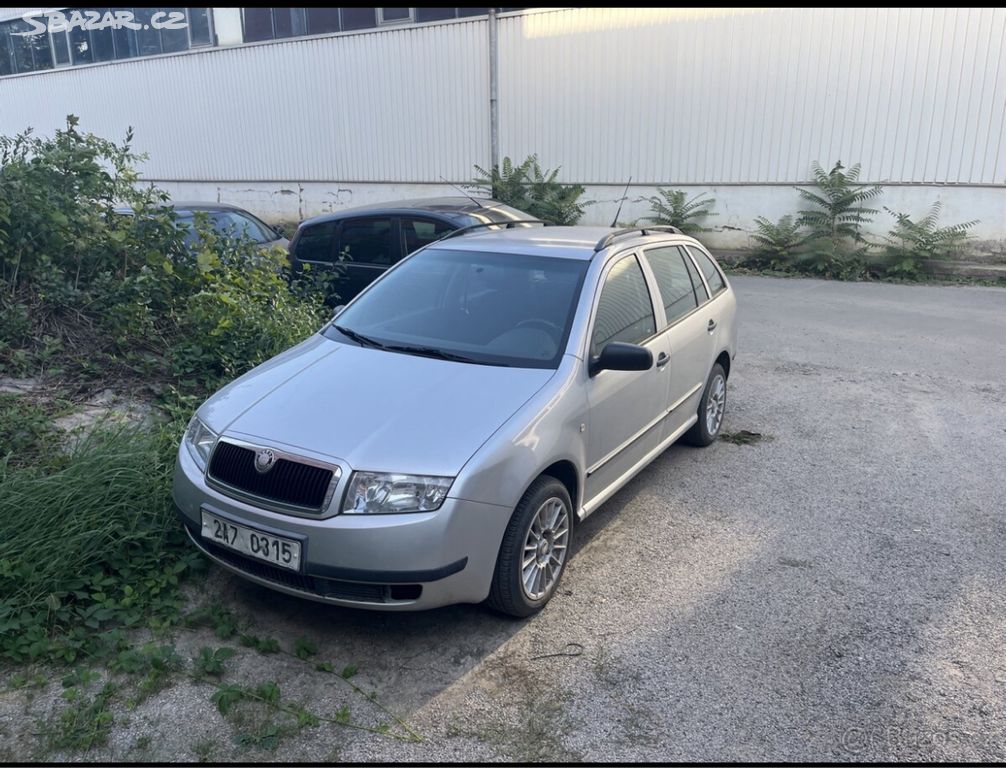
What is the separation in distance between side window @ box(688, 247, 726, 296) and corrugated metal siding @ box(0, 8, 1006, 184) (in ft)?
30.6

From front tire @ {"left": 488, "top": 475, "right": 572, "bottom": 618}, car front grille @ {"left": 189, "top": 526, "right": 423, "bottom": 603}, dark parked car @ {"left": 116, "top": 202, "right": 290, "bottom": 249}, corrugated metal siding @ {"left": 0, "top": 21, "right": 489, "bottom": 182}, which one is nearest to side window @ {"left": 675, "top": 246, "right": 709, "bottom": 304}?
front tire @ {"left": 488, "top": 475, "right": 572, "bottom": 618}

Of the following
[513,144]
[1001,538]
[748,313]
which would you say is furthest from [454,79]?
[1001,538]

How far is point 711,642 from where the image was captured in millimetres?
3514

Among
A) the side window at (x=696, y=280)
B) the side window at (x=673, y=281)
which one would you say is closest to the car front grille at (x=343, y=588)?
the side window at (x=673, y=281)

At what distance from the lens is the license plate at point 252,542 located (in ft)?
10.7

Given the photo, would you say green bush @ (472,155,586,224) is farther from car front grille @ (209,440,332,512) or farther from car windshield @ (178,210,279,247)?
car front grille @ (209,440,332,512)

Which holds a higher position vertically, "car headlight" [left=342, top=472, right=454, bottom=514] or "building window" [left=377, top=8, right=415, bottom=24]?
"building window" [left=377, top=8, right=415, bottom=24]

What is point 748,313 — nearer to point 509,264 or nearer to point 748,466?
point 748,466

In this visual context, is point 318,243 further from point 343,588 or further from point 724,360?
point 343,588

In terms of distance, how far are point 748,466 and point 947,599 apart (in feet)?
5.91

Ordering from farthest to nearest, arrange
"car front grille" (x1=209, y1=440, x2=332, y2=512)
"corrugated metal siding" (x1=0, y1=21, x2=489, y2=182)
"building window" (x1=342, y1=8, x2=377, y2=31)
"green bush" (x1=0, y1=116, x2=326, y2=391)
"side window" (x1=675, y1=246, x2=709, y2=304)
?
"building window" (x1=342, y1=8, x2=377, y2=31) < "corrugated metal siding" (x1=0, y1=21, x2=489, y2=182) < "green bush" (x1=0, y1=116, x2=326, y2=391) < "side window" (x1=675, y1=246, x2=709, y2=304) < "car front grille" (x1=209, y1=440, x2=332, y2=512)

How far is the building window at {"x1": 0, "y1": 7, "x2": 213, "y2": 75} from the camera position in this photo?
67.7 feet

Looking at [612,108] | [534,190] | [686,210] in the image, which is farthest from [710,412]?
[612,108]

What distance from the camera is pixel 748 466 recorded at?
5.54 m
